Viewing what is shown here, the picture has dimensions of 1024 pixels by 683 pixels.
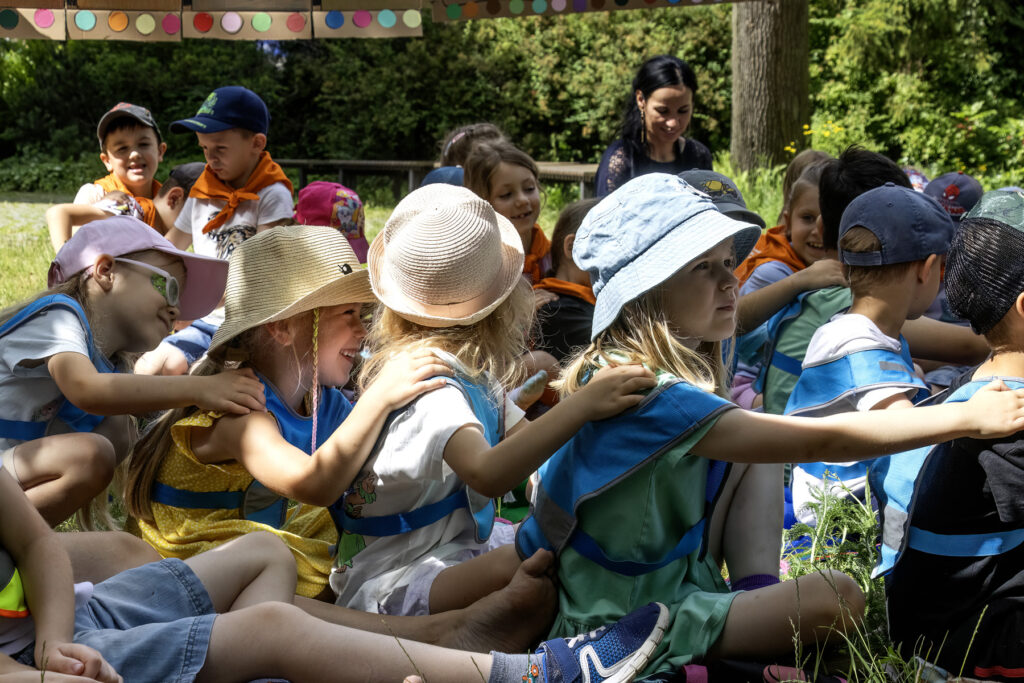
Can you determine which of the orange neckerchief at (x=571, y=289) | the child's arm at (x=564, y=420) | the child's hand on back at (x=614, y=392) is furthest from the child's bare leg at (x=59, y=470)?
the orange neckerchief at (x=571, y=289)

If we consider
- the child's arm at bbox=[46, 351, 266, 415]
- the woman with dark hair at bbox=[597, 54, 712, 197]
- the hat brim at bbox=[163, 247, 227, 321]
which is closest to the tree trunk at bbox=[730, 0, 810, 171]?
the woman with dark hair at bbox=[597, 54, 712, 197]

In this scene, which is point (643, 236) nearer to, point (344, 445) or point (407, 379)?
point (407, 379)

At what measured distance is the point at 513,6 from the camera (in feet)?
16.2

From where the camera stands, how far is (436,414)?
244 cm

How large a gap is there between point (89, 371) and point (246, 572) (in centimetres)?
87

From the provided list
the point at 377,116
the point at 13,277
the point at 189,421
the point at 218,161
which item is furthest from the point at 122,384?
the point at 377,116

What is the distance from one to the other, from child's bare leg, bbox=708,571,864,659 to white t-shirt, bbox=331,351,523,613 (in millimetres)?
740

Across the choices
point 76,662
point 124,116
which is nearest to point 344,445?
point 76,662

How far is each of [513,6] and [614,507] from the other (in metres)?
3.28

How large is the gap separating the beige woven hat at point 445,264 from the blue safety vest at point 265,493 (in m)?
0.44

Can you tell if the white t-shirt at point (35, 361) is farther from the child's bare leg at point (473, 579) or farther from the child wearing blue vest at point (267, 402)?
the child's bare leg at point (473, 579)

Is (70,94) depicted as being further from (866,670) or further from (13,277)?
(866,670)

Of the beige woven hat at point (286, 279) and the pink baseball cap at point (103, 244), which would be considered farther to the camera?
the pink baseball cap at point (103, 244)

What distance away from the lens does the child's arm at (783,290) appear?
388 cm
